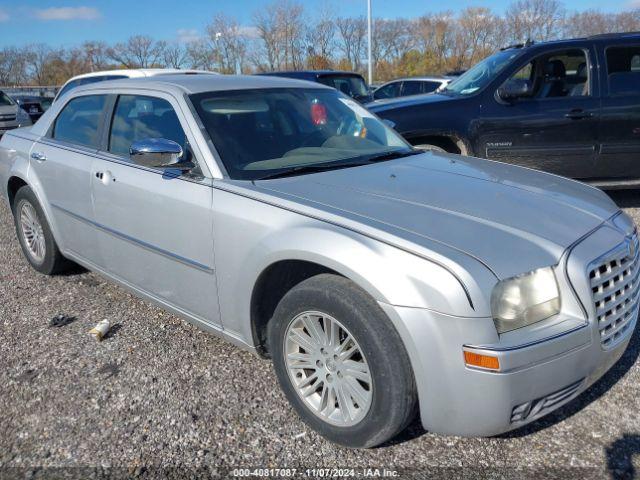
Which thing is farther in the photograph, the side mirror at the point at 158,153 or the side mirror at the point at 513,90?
the side mirror at the point at 513,90

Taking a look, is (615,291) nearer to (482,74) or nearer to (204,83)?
(204,83)

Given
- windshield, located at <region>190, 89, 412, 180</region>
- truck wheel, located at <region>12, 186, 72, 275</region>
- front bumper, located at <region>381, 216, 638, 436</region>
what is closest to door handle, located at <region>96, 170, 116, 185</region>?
windshield, located at <region>190, 89, 412, 180</region>

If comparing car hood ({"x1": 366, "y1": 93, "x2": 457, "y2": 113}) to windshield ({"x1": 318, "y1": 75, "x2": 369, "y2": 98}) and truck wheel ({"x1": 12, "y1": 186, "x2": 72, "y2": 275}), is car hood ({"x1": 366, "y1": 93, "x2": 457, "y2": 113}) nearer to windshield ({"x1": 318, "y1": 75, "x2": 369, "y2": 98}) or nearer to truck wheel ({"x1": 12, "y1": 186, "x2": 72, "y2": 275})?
truck wheel ({"x1": 12, "y1": 186, "x2": 72, "y2": 275})

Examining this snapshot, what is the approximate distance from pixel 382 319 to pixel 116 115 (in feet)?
8.40

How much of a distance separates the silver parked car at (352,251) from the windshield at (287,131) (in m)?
0.01

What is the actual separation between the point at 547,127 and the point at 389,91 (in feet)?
36.7

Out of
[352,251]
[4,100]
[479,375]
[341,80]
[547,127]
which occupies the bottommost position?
[479,375]

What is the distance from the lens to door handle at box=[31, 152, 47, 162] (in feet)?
14.0

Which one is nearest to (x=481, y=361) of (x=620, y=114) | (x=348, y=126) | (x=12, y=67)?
(x=348, y=126)

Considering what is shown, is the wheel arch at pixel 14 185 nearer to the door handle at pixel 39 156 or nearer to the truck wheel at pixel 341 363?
the door handle at pixel 39 156

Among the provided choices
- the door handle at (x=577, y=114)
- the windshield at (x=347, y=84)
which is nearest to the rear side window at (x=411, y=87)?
the windshield at (x=347, y=84)

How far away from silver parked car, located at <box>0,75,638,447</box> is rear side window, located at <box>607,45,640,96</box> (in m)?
3.51

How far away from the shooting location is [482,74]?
21.3ft

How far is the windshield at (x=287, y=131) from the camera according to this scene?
3062mm
